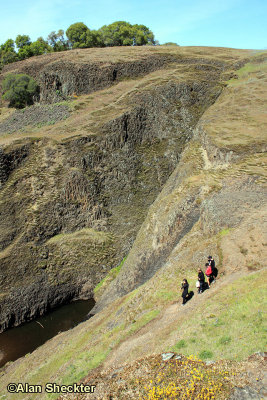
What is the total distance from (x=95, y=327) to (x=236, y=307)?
1659 cm

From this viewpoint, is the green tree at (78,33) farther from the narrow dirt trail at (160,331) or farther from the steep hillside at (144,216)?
the narrow dirt trail at (160,331)

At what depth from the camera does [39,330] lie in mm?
36469

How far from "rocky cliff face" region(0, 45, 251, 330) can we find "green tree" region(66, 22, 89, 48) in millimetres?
55336

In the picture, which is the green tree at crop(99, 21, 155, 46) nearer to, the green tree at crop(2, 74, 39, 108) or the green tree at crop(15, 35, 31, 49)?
the green tree at crop(15, 35, 31, 49)

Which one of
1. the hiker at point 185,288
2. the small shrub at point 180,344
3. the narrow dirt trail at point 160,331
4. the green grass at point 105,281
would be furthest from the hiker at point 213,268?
the green grass at point 105,281

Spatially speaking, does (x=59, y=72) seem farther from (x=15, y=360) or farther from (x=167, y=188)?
(x=15, y=360)

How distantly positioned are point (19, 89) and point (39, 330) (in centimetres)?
5383

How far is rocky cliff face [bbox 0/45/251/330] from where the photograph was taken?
125 ft

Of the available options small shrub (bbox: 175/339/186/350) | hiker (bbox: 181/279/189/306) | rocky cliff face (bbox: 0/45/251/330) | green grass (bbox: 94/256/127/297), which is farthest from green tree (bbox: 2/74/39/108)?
small shrub (bbox: 175/339/186/350)

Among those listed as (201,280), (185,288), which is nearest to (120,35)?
(201,280)

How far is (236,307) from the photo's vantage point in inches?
618

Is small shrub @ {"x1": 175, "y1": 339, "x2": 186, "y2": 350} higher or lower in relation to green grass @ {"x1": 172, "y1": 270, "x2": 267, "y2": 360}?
lower

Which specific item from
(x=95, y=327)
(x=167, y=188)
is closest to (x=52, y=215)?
(x=167, y=188)

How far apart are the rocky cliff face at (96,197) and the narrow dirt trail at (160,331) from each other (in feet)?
42.1
